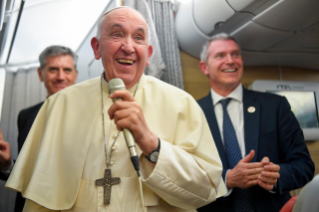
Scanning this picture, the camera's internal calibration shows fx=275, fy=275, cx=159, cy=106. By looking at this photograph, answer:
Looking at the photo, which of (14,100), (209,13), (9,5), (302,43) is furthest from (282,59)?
(14,100)

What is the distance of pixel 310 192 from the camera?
2.63ft

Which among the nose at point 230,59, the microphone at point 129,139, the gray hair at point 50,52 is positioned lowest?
the microphone at point 129,139

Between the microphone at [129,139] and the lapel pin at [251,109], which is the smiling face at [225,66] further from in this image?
the microphone at [129,139]

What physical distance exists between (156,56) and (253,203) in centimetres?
146

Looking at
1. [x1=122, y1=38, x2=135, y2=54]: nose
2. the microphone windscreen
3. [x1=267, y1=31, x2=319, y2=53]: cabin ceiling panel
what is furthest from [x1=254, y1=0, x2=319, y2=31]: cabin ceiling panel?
the microphone windscreen

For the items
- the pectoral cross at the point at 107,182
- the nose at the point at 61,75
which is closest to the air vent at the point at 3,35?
the nose at the point at 61,75

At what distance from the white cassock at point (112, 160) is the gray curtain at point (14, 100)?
449mm

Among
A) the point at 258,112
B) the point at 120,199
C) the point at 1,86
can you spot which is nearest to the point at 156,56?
the point at 258,112

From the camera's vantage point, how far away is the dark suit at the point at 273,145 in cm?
183

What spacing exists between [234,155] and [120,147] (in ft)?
3.52

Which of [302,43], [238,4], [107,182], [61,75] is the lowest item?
[107,182]

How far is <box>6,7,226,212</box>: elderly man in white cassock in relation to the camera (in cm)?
109

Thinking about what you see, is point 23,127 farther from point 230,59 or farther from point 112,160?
point 230,59

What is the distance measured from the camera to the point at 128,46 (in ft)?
4.17
